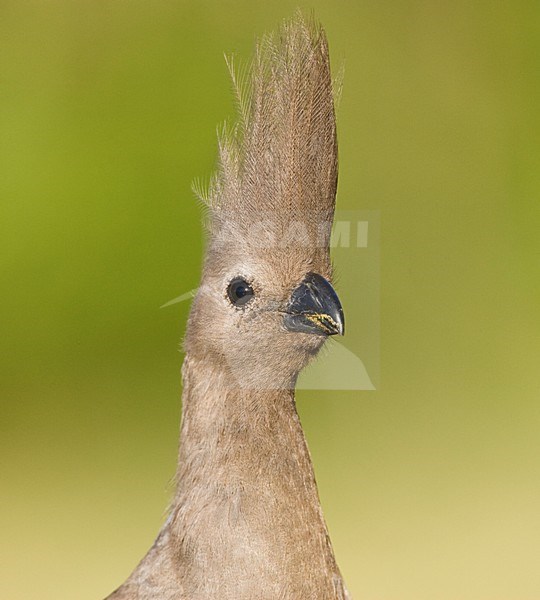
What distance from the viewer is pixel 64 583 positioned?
1.77m

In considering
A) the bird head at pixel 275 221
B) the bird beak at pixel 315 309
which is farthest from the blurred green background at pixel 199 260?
the bird beak at pixel 315 309

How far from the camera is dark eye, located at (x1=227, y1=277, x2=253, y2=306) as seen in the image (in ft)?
4.50

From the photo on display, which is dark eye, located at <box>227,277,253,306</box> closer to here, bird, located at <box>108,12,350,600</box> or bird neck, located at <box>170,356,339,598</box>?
bird, located at <box>108,12,350,600</box>

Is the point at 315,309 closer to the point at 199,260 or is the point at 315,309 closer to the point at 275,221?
the point at 275,221

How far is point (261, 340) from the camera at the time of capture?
139cm

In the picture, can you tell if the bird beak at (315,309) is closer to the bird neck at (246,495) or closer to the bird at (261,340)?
the bird at (261,340)

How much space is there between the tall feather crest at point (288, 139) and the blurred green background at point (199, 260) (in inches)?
4.5

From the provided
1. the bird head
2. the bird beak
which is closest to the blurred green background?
the bird head

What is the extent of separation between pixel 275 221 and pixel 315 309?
16 centimetres

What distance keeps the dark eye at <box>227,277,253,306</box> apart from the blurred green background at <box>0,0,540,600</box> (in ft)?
0.44

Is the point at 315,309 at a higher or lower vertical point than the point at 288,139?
lower

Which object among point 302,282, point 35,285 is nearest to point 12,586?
point 35,285

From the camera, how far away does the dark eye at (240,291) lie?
1372 mm

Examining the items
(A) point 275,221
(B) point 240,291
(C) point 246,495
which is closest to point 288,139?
(A) point 275,221
